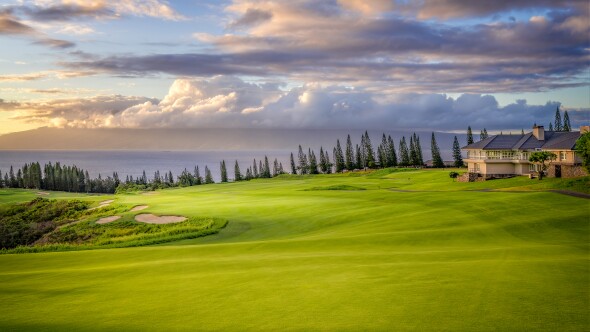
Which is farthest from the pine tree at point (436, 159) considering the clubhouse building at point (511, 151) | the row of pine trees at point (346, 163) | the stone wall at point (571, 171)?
the stone wall at point (571, 171)

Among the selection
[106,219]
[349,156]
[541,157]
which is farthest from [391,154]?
[106,219]

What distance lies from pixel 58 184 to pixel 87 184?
11060 mm

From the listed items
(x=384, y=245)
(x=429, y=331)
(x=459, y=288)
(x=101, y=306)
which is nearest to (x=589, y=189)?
(x=384, y=245)

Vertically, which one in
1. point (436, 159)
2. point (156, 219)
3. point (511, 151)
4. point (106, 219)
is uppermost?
point (511, 151)

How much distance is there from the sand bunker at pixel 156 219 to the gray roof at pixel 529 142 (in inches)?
2044

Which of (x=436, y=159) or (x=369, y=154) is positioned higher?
(x=369, y=154)

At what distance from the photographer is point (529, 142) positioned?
7200 centimetres

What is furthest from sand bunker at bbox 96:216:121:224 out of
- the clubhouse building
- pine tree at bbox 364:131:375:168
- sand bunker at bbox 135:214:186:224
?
pine tree at bbox 364:131:375:168

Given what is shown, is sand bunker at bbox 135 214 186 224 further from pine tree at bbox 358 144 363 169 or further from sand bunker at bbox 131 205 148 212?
pine tree at bbox 358 144 363 169

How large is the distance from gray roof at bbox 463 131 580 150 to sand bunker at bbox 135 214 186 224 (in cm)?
5191

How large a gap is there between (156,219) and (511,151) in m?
55.5

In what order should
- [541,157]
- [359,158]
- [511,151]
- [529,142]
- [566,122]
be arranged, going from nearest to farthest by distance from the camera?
[541,157]
[529,142]
[511,151]
[566,122]
[359,158]

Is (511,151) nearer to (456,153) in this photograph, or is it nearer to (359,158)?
(456,153)

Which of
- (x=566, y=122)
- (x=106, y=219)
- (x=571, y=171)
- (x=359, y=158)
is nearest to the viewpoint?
(x=106, y=219)
